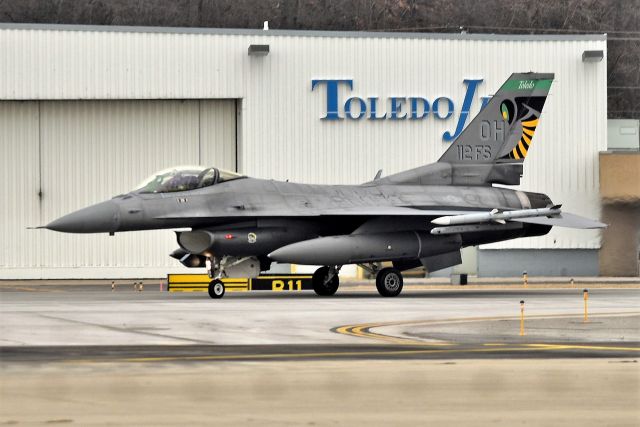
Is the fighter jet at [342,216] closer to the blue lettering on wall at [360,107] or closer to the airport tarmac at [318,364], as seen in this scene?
the airport tarmac at [318,364]

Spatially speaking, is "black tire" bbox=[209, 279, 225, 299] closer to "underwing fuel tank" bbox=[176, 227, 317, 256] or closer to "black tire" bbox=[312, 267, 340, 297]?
"underwing fuel tank" bbox=[176, 227, 317, 256]

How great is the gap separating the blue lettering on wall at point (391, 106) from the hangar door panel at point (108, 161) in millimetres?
3427

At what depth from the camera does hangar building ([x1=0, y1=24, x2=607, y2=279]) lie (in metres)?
38.2

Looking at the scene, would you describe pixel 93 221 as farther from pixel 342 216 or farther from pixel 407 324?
pixel 407 324

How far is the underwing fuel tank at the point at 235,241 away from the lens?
1021 inches

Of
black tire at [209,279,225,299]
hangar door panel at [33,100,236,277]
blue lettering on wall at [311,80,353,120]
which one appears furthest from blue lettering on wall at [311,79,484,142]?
black tire at [209,279,225,299]

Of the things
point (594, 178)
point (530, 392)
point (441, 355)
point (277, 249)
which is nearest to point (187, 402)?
point (530, 392)

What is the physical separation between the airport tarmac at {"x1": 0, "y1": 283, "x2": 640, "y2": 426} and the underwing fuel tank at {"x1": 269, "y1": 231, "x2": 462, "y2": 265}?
9.56ft

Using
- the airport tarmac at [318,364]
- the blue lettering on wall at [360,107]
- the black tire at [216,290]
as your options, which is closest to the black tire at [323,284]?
the black tire at [216,290]

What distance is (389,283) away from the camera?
88.9 feet

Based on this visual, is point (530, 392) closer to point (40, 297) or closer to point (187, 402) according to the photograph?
point (187, 402)

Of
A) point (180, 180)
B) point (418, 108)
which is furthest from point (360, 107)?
point (180, 180)

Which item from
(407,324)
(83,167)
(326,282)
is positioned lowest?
(407,324)

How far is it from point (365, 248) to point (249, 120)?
13372mm
